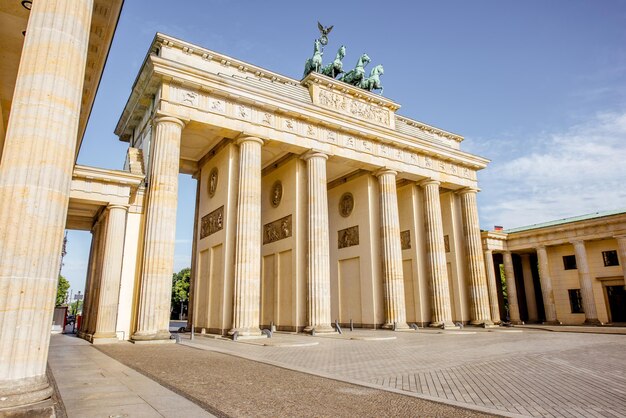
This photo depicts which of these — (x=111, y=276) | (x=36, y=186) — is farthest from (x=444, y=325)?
(x=36, y=186)

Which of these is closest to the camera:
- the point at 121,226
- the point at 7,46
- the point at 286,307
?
the point at 7,46

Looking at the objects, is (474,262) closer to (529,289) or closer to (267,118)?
(529,289)

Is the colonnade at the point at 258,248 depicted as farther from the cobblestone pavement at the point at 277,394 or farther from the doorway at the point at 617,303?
the doorway at the point at 617,303

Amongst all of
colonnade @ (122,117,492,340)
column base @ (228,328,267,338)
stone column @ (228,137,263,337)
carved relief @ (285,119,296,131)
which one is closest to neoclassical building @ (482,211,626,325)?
colonnade @ (122,117,492,340)

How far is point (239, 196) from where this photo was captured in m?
20.0

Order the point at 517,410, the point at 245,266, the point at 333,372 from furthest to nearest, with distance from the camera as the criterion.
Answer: the point at 245,266
the point at 333,372
the point at 517,410

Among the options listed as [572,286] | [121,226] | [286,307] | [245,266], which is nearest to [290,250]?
[286,307]

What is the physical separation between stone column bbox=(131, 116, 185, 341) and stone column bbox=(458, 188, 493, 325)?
71.5ft

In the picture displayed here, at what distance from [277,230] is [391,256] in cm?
754

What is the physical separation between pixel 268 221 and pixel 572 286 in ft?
95.5

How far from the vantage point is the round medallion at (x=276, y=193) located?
2569 centimetres

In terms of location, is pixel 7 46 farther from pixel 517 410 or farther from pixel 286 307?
pixel 286 307

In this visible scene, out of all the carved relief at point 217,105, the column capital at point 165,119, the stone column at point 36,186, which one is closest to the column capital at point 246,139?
the carved relief at point 217,105

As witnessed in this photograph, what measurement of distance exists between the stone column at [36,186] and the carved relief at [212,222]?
16.6m
